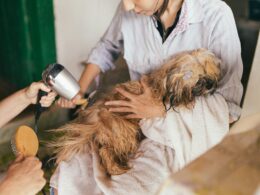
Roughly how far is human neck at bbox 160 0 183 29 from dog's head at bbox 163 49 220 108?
15 centimetres

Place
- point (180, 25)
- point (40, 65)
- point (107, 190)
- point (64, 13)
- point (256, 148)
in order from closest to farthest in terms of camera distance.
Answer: point (256, 148)
point (107, 190)
point (180, 25)
point (64, 13)
point (40, 65)

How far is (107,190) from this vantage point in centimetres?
105

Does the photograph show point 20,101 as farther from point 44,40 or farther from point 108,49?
point 44,40

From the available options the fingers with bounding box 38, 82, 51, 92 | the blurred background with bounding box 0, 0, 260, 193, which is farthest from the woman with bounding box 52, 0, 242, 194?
the blurred background with bounding box 0, 0, 260, 193

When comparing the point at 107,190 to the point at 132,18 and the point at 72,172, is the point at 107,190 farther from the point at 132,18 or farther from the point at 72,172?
the point at 132,18

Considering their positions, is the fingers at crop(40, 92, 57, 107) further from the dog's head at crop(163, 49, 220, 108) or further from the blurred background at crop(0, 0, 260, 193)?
the dog's head at crop(163, 49, 220, 108)

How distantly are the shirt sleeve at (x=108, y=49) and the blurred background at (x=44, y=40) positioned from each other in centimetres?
7

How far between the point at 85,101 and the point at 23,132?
0.97 feet

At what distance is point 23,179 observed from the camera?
0.98m

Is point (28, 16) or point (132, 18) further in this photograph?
point (28, 16)

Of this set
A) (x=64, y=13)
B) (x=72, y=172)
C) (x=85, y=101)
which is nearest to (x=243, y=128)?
(x=72, y=172)

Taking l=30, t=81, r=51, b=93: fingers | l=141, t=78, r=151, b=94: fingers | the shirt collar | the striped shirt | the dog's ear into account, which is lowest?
l=141, t=78, r=151, b=94: fingers

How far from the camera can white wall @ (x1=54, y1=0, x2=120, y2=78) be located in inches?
62.0

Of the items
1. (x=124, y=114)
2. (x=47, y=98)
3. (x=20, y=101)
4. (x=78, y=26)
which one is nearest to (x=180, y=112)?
(x=124, y=114)
